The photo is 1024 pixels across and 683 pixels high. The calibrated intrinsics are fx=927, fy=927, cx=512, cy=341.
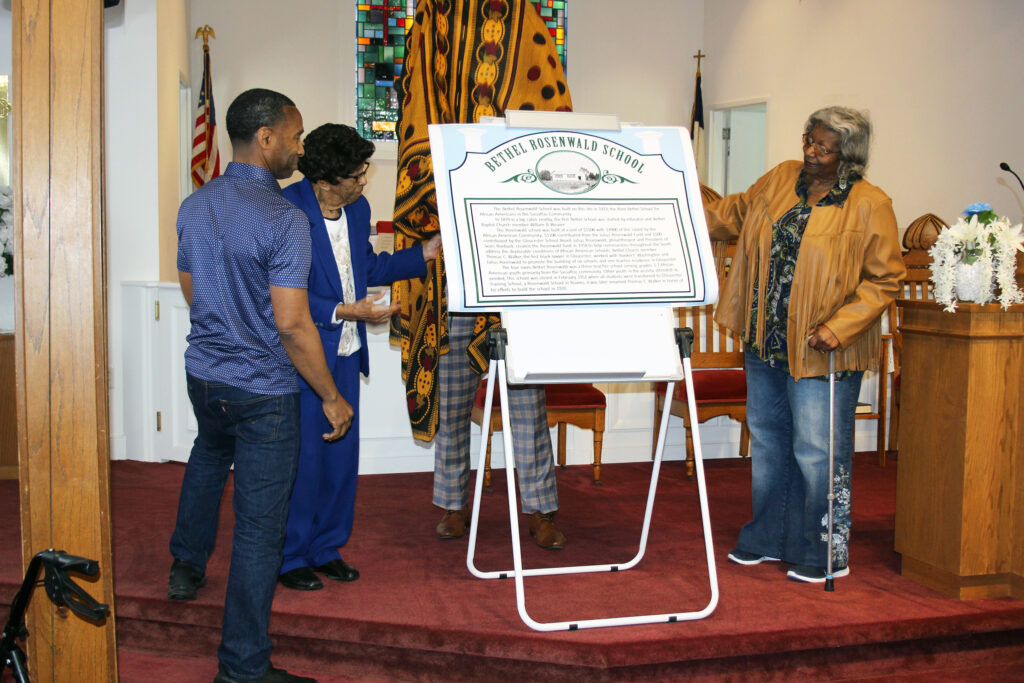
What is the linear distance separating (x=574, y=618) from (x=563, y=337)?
33.0 inches

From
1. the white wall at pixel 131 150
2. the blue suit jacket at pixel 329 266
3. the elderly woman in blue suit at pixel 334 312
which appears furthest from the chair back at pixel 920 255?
the white wall at pixel 131 150

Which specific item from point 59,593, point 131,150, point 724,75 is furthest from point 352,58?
point 59,593

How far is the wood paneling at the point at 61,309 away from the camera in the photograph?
1983 mm

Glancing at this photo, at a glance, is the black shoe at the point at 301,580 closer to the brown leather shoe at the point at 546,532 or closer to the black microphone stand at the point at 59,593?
the brown leather shoe at the point at 546,532

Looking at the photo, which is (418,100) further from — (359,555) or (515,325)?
(359,555)

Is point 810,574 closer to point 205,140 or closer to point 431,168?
point 431,168

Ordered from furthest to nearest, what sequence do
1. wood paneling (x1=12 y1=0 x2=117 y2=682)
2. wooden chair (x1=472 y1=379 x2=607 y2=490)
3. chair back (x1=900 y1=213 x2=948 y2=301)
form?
chair back (x1=900 y1=213 x2=948 y2=301) < wooden chair (x1=472 y1=379 x2=607 y2=490) < wood paneling (x1=12 y1=0 x2=117 y2=682)

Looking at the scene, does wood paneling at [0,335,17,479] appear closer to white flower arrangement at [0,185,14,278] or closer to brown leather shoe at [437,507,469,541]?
white flower arrangement at [0,185,14,278]

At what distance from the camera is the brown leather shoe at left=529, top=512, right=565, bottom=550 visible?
134 inches

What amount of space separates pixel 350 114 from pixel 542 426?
6899mm

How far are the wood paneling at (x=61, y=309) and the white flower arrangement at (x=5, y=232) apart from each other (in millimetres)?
2716

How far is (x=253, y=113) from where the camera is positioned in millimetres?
2383

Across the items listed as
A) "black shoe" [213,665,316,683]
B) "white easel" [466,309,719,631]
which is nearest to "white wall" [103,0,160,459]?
"white easel" [466,309,719,631]

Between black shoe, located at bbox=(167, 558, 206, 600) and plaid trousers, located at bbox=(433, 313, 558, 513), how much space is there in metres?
0.96
